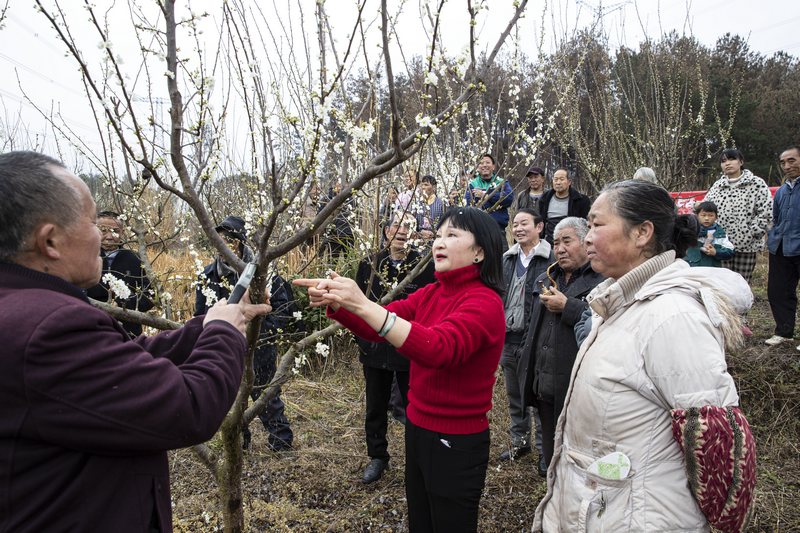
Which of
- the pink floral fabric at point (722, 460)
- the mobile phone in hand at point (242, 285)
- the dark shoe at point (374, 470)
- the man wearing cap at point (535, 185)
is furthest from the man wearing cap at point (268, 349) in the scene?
the man wearing cap at point (535, 185)

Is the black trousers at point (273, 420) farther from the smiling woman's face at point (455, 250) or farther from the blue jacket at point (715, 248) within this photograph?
the blue jacket at point (715, 248)

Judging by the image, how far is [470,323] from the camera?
7.16 ft

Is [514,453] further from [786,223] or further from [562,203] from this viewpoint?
[786,223]

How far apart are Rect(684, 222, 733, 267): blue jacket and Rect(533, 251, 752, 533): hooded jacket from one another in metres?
4.12

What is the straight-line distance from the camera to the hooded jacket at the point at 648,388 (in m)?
1.60

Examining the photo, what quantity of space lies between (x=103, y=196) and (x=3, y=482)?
32.8ft

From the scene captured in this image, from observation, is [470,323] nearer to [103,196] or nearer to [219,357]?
[219,357]

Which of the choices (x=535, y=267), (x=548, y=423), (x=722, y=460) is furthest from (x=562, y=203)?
(x=722, y=460)

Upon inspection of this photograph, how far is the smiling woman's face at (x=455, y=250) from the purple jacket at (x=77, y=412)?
1376 mm

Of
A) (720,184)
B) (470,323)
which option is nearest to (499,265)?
(470,323)

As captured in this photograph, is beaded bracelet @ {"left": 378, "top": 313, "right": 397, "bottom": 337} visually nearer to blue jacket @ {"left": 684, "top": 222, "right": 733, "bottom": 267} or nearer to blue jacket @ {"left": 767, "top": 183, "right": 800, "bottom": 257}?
blue jacket @ {"left": 684, "top": 222, "right": 733, "bottom": 267}

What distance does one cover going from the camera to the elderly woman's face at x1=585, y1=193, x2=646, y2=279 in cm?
191

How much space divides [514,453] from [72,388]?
392cm

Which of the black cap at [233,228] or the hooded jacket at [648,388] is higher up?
the black cap at [233,228]
